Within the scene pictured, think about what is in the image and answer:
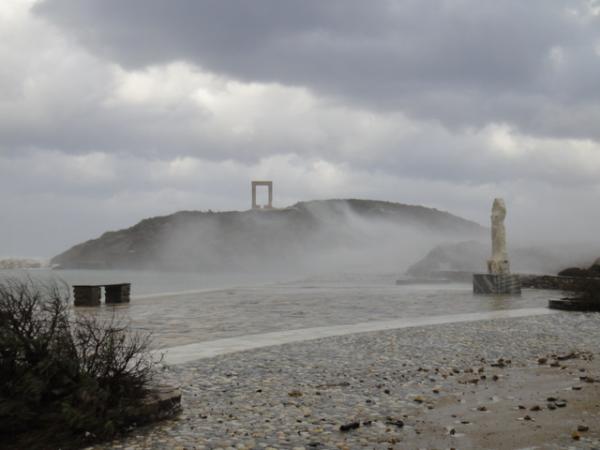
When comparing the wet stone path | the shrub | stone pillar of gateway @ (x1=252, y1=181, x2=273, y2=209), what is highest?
stone pillar of gateway @ (x1=252, y1=181, x2=273, y2=209)

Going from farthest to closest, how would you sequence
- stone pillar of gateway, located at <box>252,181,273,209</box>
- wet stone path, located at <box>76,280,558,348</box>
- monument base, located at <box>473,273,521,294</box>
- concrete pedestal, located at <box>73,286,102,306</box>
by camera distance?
stone pillar of gateway, located at <box>252,181,273,209</box>, monument base, located at <box>473,273,521,294</box>, concrete pedestal, located at <box>73,286,102,306</box>, wet stone path, located at <box>76,280,558,348</box>

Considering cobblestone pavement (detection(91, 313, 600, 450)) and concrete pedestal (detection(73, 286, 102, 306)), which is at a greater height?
concrete pedestal (detection(73, 286, 102, 306))

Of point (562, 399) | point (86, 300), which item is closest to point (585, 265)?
point (86, 300)

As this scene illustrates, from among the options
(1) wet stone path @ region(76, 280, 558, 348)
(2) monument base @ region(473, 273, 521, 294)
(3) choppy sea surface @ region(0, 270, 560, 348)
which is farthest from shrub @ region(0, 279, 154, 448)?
(2) monument base @ region(473, 273, 521, 294)

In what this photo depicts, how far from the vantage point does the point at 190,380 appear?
25.8 feet

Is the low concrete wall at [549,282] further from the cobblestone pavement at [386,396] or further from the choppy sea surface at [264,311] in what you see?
the cobblestone pavement at [386,396]

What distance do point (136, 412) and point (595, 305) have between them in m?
14.1

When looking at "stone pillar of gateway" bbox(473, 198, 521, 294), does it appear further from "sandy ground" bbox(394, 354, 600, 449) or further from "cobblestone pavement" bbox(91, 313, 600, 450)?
"sandy ground" bbox(394, 354, 600, 449)

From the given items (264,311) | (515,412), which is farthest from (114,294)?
(515,412)

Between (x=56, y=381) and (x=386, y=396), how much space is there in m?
3.49

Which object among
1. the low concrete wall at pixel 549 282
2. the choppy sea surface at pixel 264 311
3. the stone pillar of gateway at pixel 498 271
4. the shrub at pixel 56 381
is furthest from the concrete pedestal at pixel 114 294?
the low concrete wall at pixel 549 282

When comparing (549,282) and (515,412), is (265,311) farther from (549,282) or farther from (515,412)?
(549,282)

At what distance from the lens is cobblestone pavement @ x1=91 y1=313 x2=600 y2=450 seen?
216 inches

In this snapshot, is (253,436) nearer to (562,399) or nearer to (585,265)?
(562,399)
